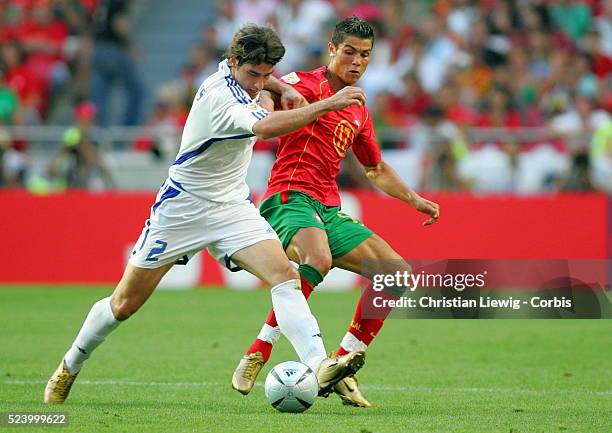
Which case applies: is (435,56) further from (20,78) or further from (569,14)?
(20,78)

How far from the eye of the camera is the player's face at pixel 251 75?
294 inches

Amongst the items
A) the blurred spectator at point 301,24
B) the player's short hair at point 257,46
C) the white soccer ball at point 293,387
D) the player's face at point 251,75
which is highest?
the player's short hair at point 257,46

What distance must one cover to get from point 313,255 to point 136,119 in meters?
13.5

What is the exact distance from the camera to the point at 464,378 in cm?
945

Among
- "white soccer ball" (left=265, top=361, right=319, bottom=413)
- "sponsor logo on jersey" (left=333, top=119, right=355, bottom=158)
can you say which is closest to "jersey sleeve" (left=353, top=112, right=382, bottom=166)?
"sponsor logo on jersey" (left=333, top=119, right=355, bottom=158)

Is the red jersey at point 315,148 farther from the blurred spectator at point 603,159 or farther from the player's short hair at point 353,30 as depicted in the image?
the blurred spectator at point 603,159

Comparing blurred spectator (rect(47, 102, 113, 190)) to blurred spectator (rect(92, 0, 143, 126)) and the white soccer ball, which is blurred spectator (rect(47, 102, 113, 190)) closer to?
blurred spectator (rect(92, 0, 143, 126))

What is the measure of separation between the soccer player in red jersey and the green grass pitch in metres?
0.53

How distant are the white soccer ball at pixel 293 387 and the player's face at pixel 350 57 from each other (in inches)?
89.0

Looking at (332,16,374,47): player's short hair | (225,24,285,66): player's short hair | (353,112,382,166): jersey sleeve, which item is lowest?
(353,112,382,166): jersey sleeve

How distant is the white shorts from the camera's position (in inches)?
303

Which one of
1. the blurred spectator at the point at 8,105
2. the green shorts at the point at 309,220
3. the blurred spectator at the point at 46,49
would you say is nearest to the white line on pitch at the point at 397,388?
the green shorts at the point at 309,220

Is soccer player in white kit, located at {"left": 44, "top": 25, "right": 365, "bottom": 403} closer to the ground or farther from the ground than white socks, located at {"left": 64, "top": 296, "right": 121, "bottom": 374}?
farther from the ground

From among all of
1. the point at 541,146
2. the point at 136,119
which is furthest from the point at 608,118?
the point at 136,119
